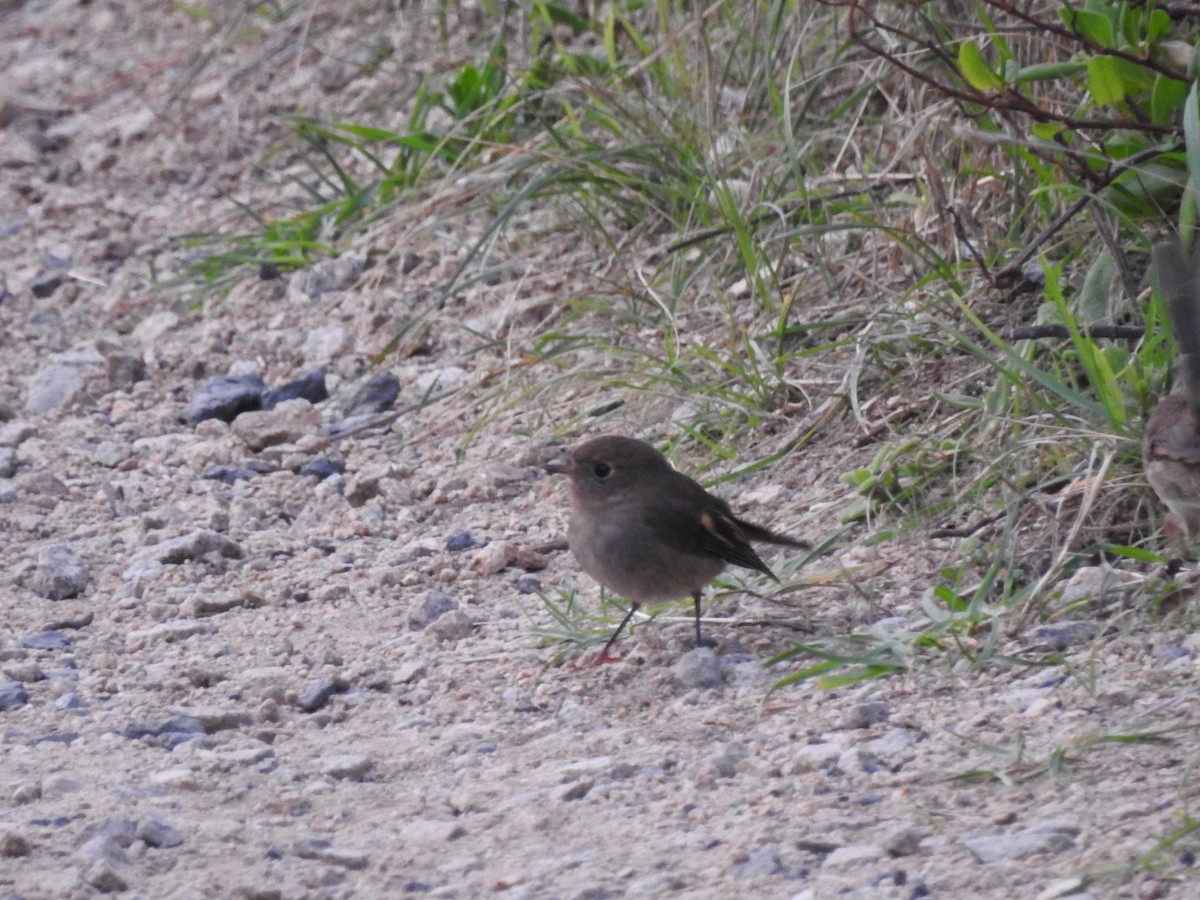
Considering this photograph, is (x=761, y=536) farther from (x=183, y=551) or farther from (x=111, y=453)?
(x=111, y=453)

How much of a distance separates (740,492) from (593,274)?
1.53 m

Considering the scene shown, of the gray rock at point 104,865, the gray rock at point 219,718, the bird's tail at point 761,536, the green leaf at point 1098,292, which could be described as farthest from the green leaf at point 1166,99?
the gray rock at point 104,865

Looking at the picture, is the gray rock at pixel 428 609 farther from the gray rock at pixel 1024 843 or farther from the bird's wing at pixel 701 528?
the gray rock at pixel 1024 843

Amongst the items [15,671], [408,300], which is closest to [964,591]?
[15,671]

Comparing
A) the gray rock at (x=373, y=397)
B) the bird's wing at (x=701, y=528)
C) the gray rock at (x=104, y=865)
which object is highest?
the gray rock at (x=104, y=865)

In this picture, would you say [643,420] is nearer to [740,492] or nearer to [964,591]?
[740,492]

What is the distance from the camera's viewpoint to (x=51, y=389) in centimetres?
668

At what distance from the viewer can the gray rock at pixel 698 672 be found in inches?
158

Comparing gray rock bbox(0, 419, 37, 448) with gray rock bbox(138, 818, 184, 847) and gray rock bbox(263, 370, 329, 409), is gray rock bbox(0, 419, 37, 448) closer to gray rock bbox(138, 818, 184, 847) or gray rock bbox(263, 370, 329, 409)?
gray rock bbox(263, 370, 329, 409)

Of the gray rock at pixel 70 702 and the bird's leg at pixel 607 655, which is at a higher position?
the gray rock at pixel 70 702

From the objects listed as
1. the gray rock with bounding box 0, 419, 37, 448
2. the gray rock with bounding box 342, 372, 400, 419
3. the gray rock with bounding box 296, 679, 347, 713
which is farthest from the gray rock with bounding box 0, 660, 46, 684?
the gray rock with bounding box 342, 372, 400, 419

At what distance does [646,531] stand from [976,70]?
154 cm

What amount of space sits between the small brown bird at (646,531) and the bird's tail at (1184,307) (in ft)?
3.57

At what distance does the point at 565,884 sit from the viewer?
2967 millimetres
